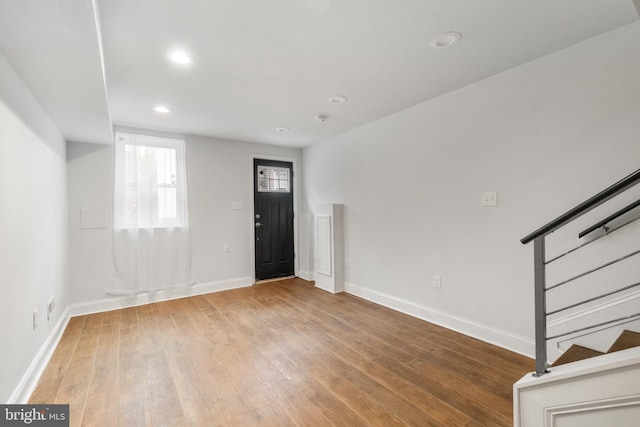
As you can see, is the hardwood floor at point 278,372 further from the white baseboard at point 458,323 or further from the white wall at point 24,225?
the white wall at point 24,225

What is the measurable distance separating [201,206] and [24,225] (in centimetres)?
236

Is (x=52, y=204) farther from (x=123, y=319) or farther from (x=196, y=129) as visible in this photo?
(x=196, y=129)

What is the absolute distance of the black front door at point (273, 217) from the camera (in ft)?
16.1

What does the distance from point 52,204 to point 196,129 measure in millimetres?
1858

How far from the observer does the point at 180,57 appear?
212 centimetres

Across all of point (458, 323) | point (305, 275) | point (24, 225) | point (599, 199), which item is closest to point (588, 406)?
point (599, 199)

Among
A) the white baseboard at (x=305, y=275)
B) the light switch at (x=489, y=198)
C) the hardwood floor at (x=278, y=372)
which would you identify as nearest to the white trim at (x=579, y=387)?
the hardwood floor at (x=278, y=372)

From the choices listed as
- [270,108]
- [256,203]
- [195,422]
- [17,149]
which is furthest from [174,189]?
[195,422]

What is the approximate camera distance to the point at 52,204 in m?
2.79

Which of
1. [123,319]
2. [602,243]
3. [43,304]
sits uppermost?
[602,243]

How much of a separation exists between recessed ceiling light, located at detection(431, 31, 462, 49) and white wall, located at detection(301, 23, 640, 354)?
31.5 inches

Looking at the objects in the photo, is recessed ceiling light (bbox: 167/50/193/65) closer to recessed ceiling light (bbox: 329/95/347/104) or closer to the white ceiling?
the white ceiling

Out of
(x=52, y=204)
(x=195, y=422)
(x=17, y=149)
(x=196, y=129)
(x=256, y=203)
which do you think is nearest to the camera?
(x=195, y=422)
